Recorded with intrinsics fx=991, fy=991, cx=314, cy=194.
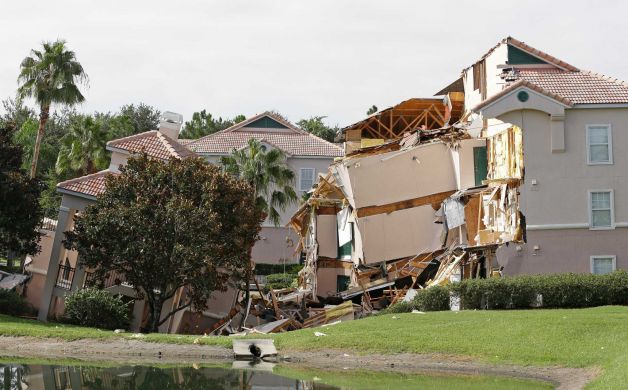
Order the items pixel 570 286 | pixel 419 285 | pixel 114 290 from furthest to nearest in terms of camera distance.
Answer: pixel 419 285
pixel 114 290
pixel 570 286

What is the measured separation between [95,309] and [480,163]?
1684 centimetres

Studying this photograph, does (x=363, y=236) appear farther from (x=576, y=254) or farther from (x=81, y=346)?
(x=81, y=346)

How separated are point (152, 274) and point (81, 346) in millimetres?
5993

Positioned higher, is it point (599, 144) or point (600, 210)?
point (599, 144)

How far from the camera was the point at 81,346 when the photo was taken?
29438mm

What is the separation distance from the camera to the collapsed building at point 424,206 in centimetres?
3866

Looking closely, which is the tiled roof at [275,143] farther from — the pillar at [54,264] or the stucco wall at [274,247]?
the pillar at [54,264]

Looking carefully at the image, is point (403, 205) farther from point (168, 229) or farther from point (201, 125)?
point (201, 125)

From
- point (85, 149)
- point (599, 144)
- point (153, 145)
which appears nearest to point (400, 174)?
point (599, 144)

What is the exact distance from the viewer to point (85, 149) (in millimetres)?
59938

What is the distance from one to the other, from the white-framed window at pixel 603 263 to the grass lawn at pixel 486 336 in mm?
7664

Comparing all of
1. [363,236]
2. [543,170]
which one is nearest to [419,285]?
[363,236]

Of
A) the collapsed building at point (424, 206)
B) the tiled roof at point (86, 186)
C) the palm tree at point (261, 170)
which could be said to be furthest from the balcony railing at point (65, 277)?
the palm tree at point (261, 170)

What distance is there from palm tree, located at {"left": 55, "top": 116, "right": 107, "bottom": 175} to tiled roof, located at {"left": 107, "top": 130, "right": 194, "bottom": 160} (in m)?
15.7
